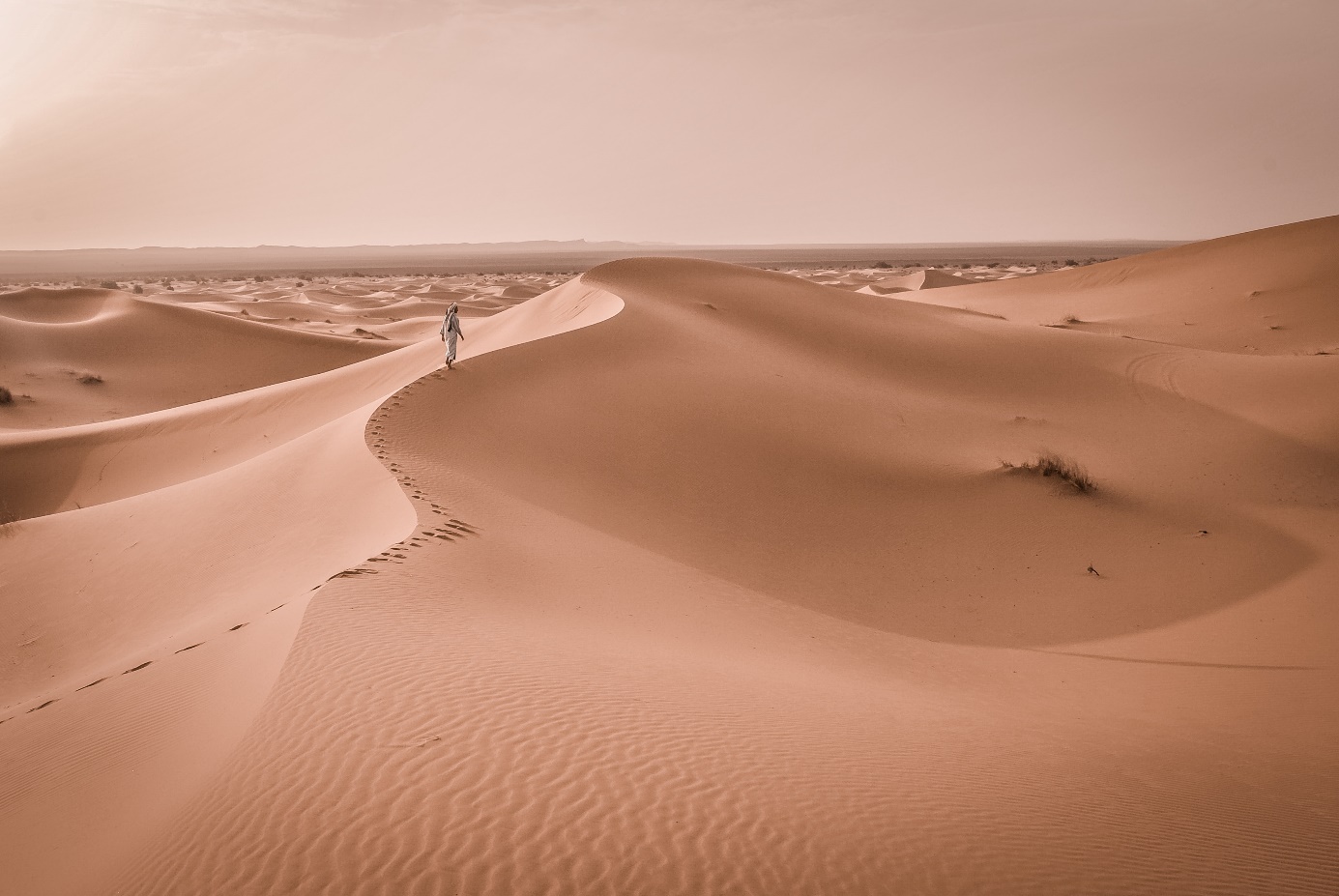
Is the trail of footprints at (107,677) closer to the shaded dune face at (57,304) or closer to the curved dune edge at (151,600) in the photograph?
the curved dune edge at (151,600)

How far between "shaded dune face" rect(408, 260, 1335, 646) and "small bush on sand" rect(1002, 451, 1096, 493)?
0.57 ft

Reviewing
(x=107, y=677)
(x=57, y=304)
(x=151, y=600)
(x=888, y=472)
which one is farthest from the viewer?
(x=57, y=304)

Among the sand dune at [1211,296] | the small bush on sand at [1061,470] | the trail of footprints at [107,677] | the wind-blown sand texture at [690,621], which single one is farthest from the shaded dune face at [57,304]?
the sand dune at [1211,296]

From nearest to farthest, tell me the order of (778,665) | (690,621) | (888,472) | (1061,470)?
(778,665), (690,621), (1061,470), (888,472)

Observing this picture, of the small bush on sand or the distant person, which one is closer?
the small bush on sand

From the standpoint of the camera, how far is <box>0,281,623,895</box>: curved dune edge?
4.11 meters

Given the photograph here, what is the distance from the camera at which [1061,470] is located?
37.2 feet

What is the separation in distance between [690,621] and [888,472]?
18.2 ft

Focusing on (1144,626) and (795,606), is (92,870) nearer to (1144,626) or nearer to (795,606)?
(795,606)

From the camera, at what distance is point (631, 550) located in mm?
8828

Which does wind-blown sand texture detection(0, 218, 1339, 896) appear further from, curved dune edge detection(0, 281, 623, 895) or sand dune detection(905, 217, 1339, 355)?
sand dune detection(905, 217, 1339, 355)

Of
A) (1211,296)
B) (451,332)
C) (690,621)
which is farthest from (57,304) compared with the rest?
(1211,296)

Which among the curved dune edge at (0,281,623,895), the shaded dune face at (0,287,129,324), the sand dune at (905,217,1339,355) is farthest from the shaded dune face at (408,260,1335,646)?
the shaded dune face at (0,287,129,324)

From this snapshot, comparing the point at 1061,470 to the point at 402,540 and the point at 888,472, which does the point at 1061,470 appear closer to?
the point at 888,472
